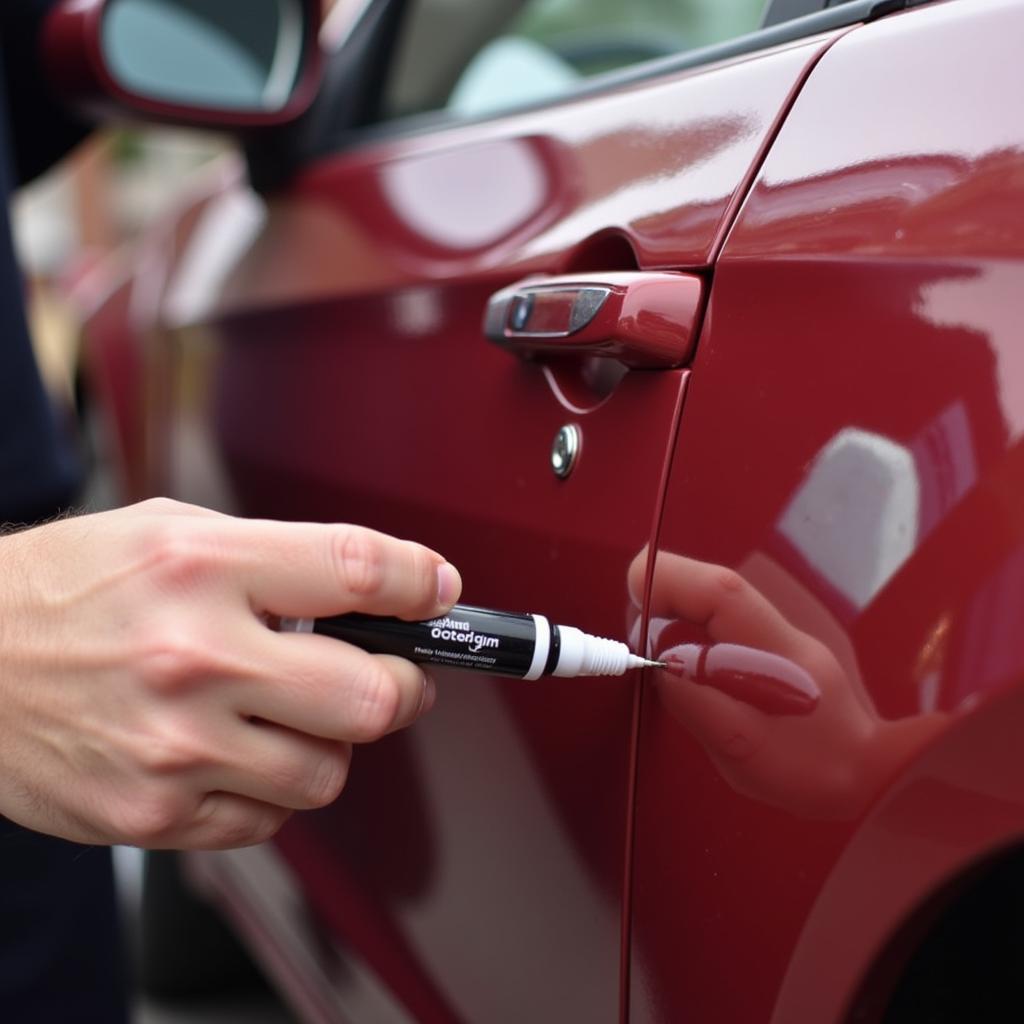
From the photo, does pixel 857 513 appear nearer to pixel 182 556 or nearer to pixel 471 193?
pixel 182 556

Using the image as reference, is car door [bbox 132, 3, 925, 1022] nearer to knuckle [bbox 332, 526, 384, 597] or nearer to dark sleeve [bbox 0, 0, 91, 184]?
knuckle [bbox 332, 526, 384, 597]

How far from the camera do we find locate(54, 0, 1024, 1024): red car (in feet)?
2.36

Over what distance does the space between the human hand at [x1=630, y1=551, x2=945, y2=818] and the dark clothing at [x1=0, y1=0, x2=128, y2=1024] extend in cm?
60

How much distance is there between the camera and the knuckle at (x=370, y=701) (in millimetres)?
791

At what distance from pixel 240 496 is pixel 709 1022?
1.09 metres

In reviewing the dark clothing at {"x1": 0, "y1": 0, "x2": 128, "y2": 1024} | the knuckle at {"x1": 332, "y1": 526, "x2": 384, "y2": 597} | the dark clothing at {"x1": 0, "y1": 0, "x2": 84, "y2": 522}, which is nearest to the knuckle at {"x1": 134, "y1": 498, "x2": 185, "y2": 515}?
the knuckle at {"x1": 332, "y1": 526, "x2": 384, "y2": 597}

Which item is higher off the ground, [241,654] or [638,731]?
[241,654]

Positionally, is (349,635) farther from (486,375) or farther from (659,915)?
(486,375)

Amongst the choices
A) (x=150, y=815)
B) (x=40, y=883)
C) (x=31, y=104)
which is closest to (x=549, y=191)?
(x=150, y=815)

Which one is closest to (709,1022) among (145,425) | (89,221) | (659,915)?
(659,915)

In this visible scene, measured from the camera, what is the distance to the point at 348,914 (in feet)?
5.05

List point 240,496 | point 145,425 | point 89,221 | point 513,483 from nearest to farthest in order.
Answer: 1. point 513,483
2. point 240,496
3. point 145,425
4. point 89,221

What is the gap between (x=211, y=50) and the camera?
2.00 metres

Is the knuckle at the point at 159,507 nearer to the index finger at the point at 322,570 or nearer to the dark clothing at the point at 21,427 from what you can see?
the index finger at the point at 322,570
